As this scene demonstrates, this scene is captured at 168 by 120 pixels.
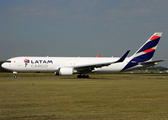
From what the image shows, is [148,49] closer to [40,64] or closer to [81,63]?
[81,63]

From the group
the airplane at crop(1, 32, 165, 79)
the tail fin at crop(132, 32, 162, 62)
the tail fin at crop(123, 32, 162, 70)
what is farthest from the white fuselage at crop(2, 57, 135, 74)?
the tail fin at crop(132, 32, 162, 62)

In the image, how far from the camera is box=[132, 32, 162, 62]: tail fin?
39.8 meters

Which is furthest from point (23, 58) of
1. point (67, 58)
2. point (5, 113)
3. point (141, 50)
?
point (5, 113)

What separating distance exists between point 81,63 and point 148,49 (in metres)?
12.5

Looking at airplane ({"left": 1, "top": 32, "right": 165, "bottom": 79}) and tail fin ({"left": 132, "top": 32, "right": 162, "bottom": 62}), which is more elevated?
tail fin ({"left": 132, "top": 32, "right": 162, "bottom": 62})

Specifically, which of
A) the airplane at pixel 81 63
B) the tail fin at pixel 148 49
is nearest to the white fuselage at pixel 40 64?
the airplane at pixel 81 63

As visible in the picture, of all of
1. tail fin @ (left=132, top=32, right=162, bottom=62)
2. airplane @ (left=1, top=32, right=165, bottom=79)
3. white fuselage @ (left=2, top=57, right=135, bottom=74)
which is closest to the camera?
airplane @ (left=1, top=32, right=165, bottom=79)

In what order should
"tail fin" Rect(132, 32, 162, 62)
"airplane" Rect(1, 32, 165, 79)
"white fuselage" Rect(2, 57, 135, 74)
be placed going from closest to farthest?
"airplane" Rect(1, 32, 165, 79) → "white fuselage" Rect(2, 57, 135, 74) → "tail fin" Rect(132, 32, 162, 62)

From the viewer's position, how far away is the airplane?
3678 cm

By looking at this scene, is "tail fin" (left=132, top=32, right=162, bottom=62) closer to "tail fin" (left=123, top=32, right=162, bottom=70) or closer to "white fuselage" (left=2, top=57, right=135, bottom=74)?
"tail fin" (left=123, top=32, right=162, bottom=70)

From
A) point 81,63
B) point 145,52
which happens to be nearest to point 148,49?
point 145,52

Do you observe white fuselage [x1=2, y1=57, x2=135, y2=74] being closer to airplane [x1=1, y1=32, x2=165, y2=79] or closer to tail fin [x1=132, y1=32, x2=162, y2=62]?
airplane [x1=1, y1=32, x2=165, y2=79]

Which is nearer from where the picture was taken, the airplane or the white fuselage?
the airplane

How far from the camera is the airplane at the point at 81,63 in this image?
A: 121 feet
